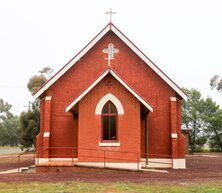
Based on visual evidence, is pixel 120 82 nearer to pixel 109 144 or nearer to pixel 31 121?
pixel 109 144

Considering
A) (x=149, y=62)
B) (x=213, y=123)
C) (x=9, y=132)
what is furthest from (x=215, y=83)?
(x=9, y=132)

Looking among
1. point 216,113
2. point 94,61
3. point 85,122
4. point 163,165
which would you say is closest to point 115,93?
point 85,122

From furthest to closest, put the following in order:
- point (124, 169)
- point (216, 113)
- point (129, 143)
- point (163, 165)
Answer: point (216, 113)
point (163, 165)
point (129, 143)
point (124, 169)

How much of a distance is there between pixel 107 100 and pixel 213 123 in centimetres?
3583

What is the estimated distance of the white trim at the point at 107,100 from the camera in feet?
68.2

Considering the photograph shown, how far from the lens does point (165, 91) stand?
938 inches

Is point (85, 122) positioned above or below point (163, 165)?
above

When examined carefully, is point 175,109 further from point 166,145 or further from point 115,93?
point 115,93

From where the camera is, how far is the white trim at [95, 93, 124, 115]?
20.8 metres

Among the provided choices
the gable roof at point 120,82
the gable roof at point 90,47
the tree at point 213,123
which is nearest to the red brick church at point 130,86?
the gable roof at point 90,47

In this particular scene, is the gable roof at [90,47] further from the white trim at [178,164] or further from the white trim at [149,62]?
the white trim at [178,164]

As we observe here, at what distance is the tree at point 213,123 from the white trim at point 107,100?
35.0 meters

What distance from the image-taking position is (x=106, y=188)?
13047 millimetres

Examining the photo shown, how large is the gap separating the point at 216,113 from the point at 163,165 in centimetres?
3331
